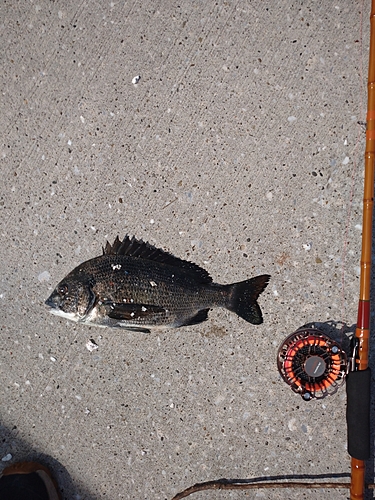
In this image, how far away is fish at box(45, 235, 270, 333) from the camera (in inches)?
103

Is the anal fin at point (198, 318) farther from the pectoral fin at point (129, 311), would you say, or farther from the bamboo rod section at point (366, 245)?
the bamboo rod section at point (366, 245)

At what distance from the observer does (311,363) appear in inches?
100.0

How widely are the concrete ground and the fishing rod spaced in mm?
122

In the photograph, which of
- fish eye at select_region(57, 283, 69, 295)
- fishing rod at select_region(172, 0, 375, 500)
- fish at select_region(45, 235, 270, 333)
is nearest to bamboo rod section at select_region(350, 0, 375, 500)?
fishing rod at select_region(172, 0, 375, 500)

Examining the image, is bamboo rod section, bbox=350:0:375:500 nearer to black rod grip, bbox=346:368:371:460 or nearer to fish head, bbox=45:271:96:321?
black rod grip, bbox=346:368:371:460

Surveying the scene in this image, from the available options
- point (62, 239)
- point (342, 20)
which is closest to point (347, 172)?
point (342, 20)

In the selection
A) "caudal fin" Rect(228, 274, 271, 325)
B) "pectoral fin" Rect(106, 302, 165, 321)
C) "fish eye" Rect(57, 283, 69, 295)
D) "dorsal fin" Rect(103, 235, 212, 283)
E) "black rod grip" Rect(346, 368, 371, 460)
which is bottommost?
"black rod grip" Rect(346, 368, 371, 460)

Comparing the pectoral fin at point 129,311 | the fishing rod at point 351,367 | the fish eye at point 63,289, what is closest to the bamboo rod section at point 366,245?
the fishing rod at point 351,367

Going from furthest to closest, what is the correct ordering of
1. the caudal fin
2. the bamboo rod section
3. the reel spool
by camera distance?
the caudal fin
the reel spool
the bamboo rod section

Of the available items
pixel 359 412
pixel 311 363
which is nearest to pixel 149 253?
pixel 311 363

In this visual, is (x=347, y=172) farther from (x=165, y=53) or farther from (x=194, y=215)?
(x=165, y=53)

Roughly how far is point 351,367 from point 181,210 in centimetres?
162

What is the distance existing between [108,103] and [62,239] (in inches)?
44.1

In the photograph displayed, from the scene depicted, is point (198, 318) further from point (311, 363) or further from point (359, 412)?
point (359, 412)
